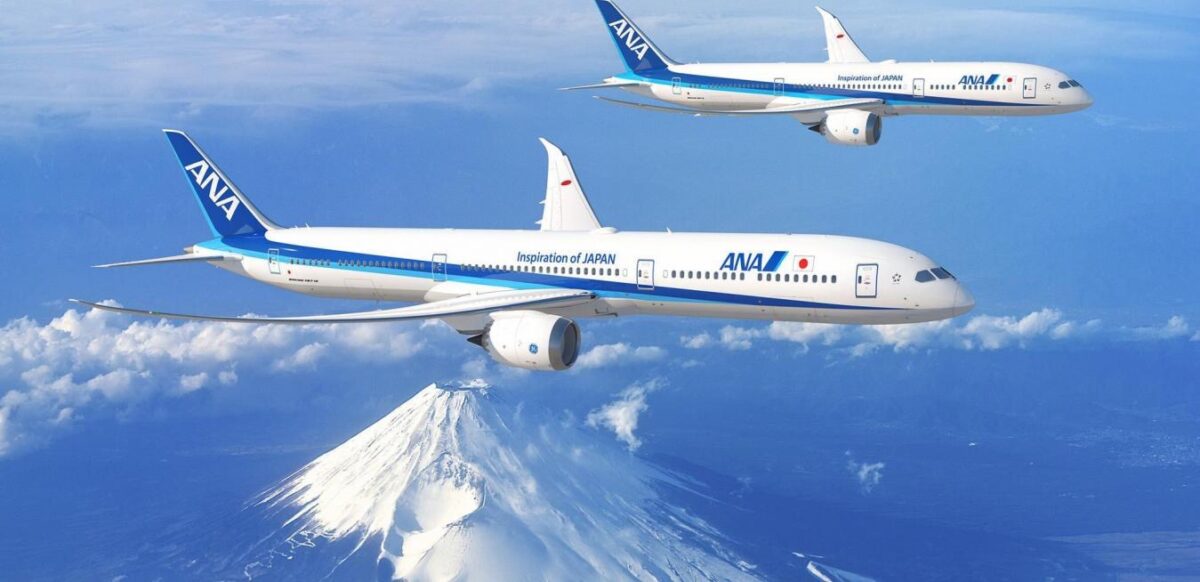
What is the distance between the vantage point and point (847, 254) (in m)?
32.7

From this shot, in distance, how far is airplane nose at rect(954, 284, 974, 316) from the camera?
1266 inches

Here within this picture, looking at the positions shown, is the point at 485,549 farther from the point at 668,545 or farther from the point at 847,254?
the point at 847,254

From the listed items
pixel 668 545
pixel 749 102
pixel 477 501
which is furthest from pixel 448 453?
pixel 749 102

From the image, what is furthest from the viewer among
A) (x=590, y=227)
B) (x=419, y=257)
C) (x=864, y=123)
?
(x=864, y=123)

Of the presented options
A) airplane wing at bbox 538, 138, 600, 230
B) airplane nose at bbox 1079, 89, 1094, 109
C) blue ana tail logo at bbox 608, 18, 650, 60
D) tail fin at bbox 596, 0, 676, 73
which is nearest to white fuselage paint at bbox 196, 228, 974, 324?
airplane wing at bbox 538, 138, 600, 230

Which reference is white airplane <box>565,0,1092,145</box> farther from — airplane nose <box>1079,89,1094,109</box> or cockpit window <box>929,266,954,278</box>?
cockpit window <box>929,266,954,278</box>

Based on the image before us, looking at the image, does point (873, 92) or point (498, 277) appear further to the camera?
point (873, 92)

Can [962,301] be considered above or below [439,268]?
below

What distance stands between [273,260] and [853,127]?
83.7ft

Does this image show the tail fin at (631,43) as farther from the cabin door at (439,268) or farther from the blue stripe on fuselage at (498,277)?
the cabin door at (439,268)

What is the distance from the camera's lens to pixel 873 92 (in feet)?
177

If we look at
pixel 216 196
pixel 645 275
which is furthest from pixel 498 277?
pixel 216 196

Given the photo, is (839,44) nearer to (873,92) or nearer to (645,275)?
(873,92)

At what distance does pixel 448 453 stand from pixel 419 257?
372 ft
